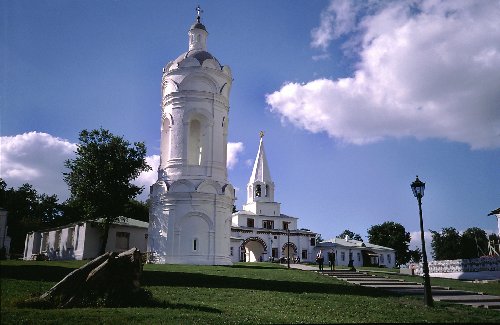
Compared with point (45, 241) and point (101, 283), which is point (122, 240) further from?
point (101, 283)

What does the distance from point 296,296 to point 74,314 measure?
7.45 meters

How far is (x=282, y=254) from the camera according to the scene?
2569 inches

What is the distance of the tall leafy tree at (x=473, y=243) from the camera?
256 ft

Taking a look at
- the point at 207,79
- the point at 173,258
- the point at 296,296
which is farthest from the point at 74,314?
the point at 207,79

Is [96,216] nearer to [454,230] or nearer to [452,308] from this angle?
[452,308]

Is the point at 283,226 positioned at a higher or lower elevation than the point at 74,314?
higher

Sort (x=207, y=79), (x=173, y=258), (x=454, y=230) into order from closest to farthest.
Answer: (x=173, y=258), (x=207, y=79), (x=454, y=230)

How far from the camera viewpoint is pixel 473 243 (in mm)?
80125

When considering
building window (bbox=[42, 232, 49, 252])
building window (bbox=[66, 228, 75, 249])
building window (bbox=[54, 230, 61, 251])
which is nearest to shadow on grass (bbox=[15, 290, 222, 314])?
building window (bbox=[66, 228, 75, 249])

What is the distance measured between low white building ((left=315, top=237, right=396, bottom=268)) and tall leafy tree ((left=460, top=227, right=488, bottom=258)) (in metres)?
13.5

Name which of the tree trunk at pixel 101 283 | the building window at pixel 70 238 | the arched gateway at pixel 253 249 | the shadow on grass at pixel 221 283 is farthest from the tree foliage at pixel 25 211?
the tree trunk at pixel 101 283

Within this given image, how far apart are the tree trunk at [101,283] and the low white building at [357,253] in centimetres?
5893

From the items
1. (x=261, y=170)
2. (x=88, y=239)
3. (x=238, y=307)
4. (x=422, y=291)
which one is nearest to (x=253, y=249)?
(x=261, y=170)

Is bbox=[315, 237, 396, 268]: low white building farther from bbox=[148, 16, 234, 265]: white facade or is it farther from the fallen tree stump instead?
the fallen tree stump
